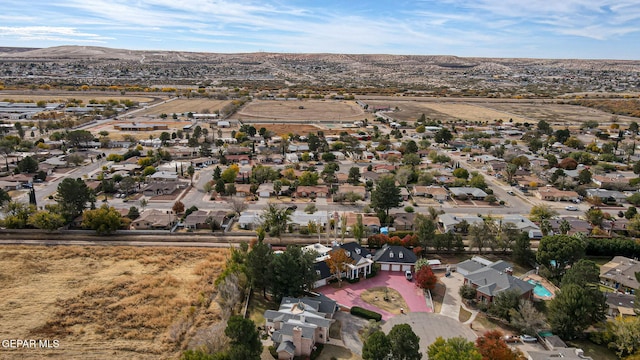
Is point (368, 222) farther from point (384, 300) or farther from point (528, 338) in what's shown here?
point (528, 338)

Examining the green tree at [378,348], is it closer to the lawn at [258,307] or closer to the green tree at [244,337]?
the green tree at [244,337]

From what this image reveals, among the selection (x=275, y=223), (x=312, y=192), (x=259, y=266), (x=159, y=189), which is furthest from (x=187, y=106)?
(x=259, y=266)

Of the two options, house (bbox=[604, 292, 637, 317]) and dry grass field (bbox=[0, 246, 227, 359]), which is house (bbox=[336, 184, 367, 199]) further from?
house (bbox=[604, 292, 637, 317])

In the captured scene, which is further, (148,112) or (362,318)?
(148,112)

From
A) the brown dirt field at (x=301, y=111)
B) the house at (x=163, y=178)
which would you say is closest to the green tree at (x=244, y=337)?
the house at (x=163, y=178)

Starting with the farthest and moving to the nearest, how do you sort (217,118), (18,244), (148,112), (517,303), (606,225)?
(148,112), (217,118), (606,225), (18,244), (517,303)

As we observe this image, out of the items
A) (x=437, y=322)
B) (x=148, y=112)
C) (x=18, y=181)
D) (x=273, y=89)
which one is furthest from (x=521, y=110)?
(x=18, y=181)

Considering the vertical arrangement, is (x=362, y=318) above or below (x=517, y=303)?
below

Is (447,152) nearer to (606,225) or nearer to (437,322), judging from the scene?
(606,225)
